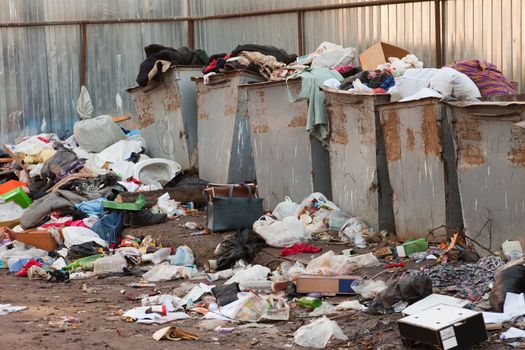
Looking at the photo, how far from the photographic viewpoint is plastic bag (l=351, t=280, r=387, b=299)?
742cm

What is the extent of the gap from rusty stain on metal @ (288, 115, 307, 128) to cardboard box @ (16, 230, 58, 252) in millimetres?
3176

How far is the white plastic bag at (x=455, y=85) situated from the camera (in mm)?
8719

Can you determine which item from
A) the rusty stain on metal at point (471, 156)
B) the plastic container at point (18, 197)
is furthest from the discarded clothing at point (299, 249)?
the plastic container at point (18, 197)

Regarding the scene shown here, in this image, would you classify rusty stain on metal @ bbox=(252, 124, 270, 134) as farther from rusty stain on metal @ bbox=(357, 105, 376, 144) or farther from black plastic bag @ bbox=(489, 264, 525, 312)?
black plastic bag @ bbox=(489, 264, 525, 312)

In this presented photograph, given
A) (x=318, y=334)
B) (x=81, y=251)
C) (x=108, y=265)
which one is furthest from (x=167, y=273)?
(x=318, y=334)

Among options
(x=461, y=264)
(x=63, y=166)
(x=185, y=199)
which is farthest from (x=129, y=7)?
(x=461, y=264)

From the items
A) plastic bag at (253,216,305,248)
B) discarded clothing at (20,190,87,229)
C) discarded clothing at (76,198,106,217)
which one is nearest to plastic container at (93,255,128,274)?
plastic bag at (253,216,305,248)

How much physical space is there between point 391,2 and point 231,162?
2954 mm

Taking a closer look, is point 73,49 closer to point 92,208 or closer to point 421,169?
point 92,208

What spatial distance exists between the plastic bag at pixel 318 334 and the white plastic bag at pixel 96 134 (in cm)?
926

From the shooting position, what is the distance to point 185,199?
1282 centimetres

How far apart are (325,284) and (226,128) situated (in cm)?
513

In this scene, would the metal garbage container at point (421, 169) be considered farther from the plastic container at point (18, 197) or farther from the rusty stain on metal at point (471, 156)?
the plastic container at point (18, 197)

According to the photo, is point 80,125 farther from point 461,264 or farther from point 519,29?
point 461,264
